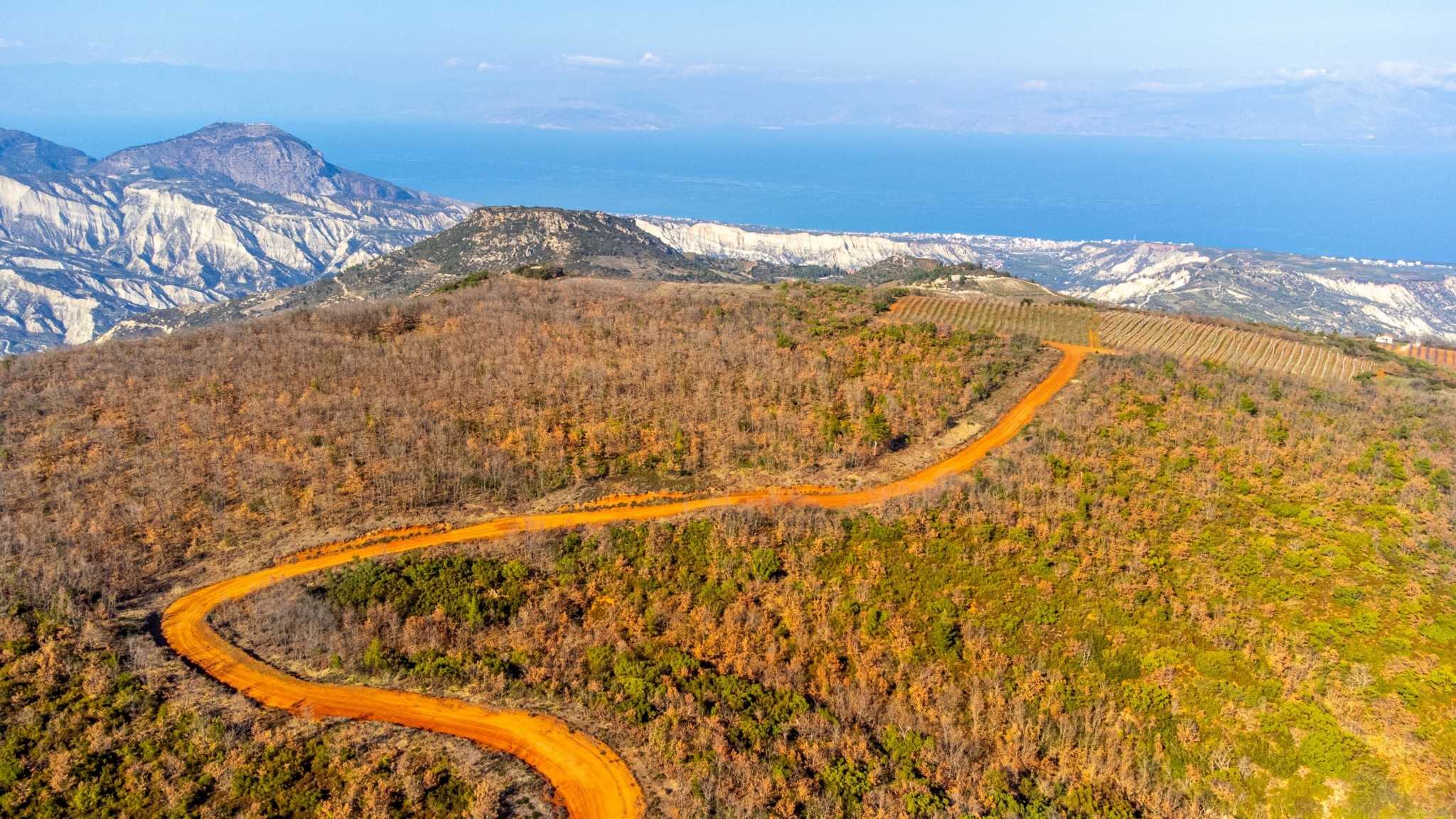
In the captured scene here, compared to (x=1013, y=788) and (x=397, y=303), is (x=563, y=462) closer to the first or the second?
(x=1013, y=788)

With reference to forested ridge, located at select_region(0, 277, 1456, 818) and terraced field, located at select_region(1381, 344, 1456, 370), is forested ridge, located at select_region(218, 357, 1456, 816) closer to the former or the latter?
forested ridge, located at select_region(0, 277, 1456, 818)

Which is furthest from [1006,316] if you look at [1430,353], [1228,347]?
[1430,353]

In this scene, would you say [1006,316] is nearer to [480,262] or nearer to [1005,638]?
[1005,638]

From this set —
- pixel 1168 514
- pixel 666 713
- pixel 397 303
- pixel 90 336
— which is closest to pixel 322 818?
pixel 666 713

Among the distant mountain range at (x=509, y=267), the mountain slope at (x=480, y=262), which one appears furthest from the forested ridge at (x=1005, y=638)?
the mountain slope at (x=480, y=262)

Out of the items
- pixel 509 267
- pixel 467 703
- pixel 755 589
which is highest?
pixel 509 267

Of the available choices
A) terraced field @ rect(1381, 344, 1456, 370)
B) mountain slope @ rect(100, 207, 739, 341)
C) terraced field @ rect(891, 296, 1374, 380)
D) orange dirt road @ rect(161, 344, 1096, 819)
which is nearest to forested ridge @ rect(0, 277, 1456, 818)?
orange dirt road @ rect(161, 344, 1096, 819)

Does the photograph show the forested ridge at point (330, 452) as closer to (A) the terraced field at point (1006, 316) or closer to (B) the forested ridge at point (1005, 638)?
Answer: (B) the forested ridge at point (1005, 638)
